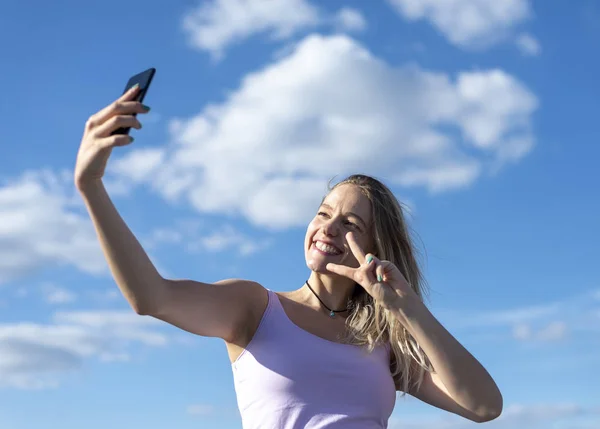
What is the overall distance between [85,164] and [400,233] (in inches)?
115

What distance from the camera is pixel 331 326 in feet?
18.2

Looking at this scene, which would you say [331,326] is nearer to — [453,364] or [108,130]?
[453,364]

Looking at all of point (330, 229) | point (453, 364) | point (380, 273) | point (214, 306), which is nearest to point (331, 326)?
point (330, 229)

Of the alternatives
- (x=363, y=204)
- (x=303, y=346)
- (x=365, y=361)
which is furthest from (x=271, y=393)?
(x=363, y=204)

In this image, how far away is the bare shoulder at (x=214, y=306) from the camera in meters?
4.47

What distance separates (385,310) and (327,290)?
1.45 ft

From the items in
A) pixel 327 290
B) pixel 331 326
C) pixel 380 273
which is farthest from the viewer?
pixel 327 290

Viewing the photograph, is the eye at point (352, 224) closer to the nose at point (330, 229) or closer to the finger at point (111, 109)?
the nose at point (330, 229)

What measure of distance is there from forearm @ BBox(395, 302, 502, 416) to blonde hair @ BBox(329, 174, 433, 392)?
0.44m

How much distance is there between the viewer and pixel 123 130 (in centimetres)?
373

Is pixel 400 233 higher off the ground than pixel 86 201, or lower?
higher

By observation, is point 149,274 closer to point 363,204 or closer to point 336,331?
point 336,331

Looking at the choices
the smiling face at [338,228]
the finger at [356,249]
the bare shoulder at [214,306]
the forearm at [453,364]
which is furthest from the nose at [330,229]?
the forearm at [453,364]

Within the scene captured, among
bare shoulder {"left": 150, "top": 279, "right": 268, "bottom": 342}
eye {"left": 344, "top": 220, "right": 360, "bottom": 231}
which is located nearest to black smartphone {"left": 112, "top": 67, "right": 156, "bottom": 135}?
bare shoulder {"left": 150, "top": 279, "right": 268, "bottom": 342}
